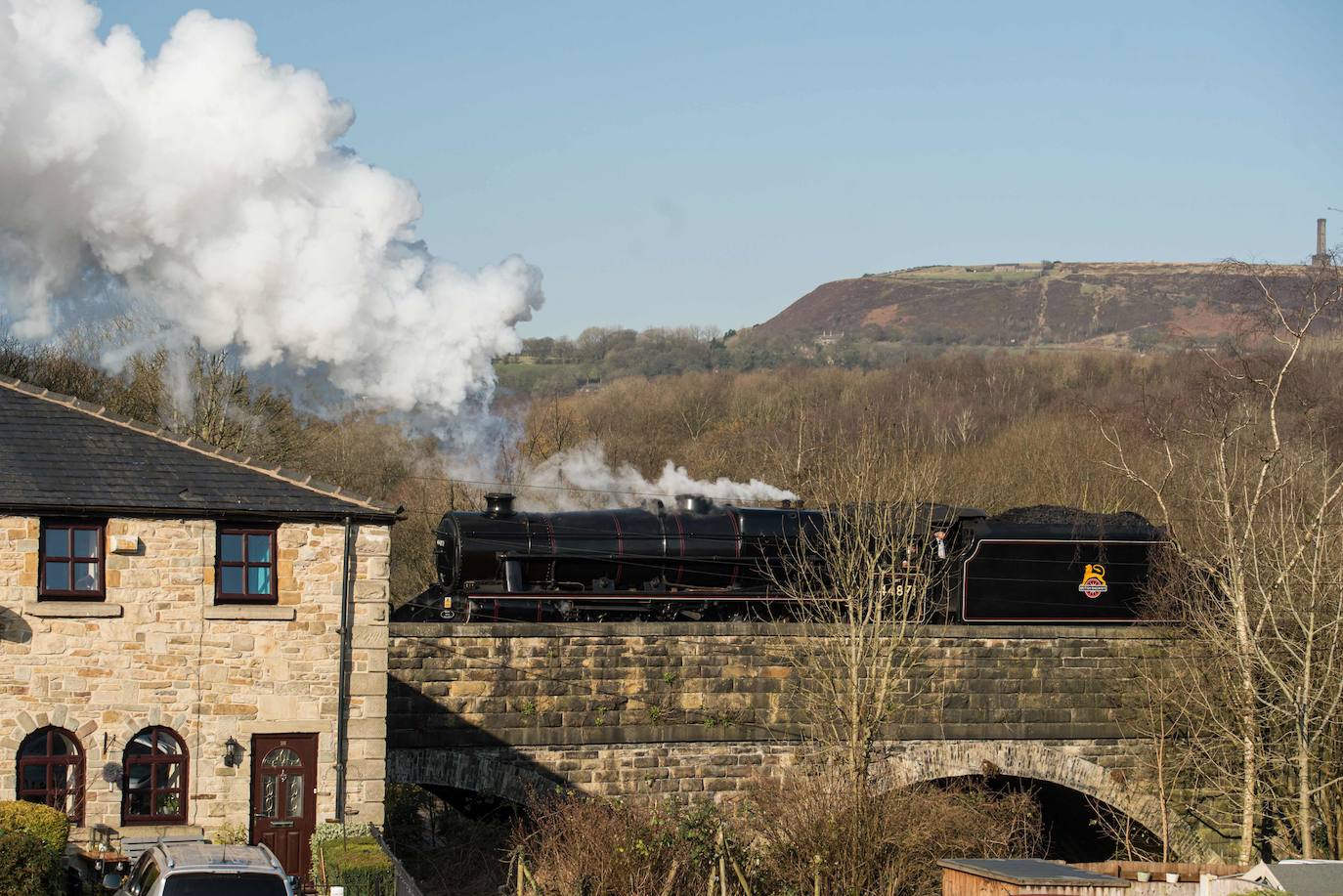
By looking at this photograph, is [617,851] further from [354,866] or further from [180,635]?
[180,635]

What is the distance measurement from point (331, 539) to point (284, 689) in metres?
1.97

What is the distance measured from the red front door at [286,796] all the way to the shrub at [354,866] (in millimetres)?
485

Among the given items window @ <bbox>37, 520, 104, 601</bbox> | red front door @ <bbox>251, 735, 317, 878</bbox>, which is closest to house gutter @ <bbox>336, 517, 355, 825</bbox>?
red front door @ <bbox>251, 735, 317, 878</bbox>

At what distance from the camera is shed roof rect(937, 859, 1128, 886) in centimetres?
1805

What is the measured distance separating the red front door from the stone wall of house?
143mm

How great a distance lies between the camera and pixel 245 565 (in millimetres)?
20297

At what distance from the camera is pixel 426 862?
2831 cm

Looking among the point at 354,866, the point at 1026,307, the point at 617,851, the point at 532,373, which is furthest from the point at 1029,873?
the point at 1026,307

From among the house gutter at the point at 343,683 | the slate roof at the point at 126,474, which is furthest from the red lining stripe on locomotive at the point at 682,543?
the house gutter at the point at 343,683

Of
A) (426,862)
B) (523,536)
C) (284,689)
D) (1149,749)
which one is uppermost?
(523,536)

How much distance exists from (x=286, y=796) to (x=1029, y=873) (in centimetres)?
916

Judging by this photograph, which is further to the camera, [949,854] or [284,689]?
[949,854]

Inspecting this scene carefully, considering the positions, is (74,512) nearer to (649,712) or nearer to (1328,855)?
(649,712)

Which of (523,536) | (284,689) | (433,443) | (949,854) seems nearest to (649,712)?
(523,536)
